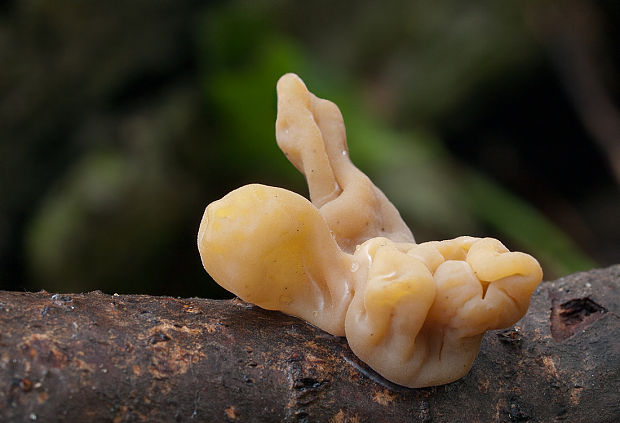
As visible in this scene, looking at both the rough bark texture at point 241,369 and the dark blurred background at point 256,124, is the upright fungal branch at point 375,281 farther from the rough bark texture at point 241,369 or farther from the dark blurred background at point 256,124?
the dark blurred background at point 256,124

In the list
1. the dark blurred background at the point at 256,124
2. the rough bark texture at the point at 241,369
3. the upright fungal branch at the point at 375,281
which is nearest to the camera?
the rough bark texture at the point at 241,369

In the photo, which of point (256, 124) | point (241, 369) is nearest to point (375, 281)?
point (241, 369)

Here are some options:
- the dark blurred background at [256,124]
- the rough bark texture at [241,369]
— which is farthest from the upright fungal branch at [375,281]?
the dark blurred background at [256,124]

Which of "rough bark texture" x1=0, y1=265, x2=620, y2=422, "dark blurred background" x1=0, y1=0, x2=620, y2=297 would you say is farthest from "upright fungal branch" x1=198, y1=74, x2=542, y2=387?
"dark blurred background" x1=0, y1=0, x2=620, y2=297

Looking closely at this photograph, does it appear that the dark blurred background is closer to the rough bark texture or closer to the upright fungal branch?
the rough bark texture

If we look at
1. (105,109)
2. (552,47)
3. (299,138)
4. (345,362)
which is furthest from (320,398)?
(552,47)

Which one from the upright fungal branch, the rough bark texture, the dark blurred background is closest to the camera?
the rough bark texture

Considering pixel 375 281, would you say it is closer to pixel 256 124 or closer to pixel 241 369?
pixel 241 369
